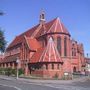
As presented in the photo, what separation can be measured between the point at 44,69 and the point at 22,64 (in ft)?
55.4

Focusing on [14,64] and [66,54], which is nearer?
[66,54]

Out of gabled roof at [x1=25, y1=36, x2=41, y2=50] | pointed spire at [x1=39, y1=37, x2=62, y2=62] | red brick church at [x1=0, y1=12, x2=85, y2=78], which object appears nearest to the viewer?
pointed spire at [x1=39, y1=37, x2=62, y2=62]

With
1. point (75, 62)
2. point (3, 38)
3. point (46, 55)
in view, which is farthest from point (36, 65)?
point (3, 38)

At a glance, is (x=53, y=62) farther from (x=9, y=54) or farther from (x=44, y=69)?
(x=9, y=54)

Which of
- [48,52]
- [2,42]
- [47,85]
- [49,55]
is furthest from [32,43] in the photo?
[2,42]

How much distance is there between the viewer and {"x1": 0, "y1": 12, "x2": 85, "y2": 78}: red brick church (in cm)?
7469

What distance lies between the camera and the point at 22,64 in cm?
8994

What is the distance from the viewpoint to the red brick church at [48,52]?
74688mm

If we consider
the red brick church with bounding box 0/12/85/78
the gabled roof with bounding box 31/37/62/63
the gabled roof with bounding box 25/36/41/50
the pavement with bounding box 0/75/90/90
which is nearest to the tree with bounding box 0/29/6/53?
the pavement with bounding box 0/75/90/90

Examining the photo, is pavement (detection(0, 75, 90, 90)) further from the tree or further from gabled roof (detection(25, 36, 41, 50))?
gabled roof (detection(25, 36, 41, 50))

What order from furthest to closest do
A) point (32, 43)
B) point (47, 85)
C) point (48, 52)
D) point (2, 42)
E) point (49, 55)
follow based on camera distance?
point (32, 43) < point (48, 52) < point (49, 55) < point (47, 85) < point (2, 42)

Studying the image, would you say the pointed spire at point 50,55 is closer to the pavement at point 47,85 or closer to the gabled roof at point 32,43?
the gabled roof at point 32,43

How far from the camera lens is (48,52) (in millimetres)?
76562

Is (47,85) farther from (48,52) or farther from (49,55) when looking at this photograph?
(48,52)
